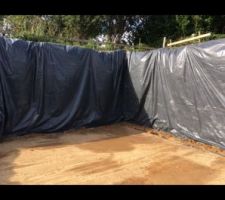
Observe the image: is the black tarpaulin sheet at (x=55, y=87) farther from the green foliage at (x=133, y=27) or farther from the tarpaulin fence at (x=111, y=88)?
the green foliage at (x=133, y=27)

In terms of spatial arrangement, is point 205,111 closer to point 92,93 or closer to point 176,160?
point 176,160

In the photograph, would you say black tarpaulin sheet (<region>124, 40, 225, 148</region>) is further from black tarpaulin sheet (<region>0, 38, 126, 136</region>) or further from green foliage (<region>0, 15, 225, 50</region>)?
green foliage (<region>0, 15, 225, 50</region>)

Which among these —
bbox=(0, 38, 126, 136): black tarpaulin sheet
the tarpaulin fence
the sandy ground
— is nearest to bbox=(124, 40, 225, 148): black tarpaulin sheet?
the tarpaulin fence

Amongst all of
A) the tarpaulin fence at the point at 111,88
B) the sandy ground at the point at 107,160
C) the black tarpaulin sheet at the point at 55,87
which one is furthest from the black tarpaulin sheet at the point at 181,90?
the black tarpaulin sheet at the point at 55,87

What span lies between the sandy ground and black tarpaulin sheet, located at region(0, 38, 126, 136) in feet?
1.16

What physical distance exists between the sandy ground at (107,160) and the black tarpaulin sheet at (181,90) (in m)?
0.31

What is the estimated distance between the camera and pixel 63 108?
544 centimetres

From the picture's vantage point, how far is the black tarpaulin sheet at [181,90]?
14.0 ft

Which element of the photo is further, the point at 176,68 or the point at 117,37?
the point at 117,37

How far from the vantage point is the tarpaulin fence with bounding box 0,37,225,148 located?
4.46 m

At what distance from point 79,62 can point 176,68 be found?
1.96 meters

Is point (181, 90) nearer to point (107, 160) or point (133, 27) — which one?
point (107, 160)
